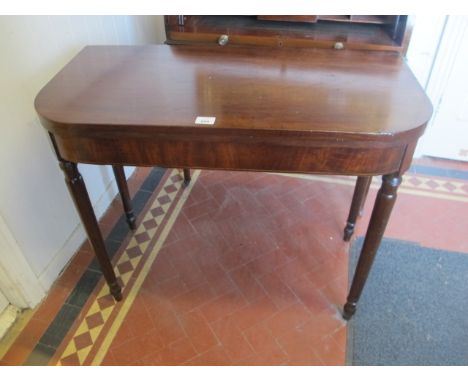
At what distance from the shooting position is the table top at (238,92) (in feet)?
3.06

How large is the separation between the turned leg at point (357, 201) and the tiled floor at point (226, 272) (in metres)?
0.07

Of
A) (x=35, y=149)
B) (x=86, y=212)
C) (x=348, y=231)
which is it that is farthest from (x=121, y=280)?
(x=348, y=231)

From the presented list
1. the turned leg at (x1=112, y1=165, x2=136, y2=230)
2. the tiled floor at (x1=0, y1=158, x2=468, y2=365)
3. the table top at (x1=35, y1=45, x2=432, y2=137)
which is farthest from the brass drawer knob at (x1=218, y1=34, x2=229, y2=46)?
the tiled floor at (x1=0, y1=158, x2=468, y2=365)

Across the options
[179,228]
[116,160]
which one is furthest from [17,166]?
[179,228]

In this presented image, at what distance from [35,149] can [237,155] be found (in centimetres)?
89

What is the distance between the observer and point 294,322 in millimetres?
1451

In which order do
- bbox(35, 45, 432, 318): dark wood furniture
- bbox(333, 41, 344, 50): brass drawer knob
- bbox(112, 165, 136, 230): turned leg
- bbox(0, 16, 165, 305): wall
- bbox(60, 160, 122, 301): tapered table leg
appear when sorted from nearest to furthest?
bbox(35, 45, 432, 318): dark wood furniture → bbox(60, 160, 122, 301): tapered table leg → bbox(0, 16, 165, 305): wall → bbox(333, 41, 344, 50): brass drawer knob → bbox(112, 165, 136, 230): turned leg

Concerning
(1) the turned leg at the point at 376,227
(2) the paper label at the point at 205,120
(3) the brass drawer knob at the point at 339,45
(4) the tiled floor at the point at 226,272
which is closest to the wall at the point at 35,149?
(4) the tiled floor at the point at 226,272

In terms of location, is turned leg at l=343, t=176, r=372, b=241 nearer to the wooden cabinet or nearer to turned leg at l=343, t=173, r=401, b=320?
turned leg at l=343, t=173, r=401, b=320

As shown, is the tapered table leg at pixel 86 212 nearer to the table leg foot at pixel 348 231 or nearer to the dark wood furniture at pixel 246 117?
the dark wood furniture at pixel 246 117

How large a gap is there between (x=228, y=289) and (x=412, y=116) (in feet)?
3.31

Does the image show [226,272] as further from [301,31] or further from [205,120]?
[301,31]

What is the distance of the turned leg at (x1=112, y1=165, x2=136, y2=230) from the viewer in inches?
64.4

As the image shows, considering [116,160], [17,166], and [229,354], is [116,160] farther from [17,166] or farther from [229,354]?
[229,354]
